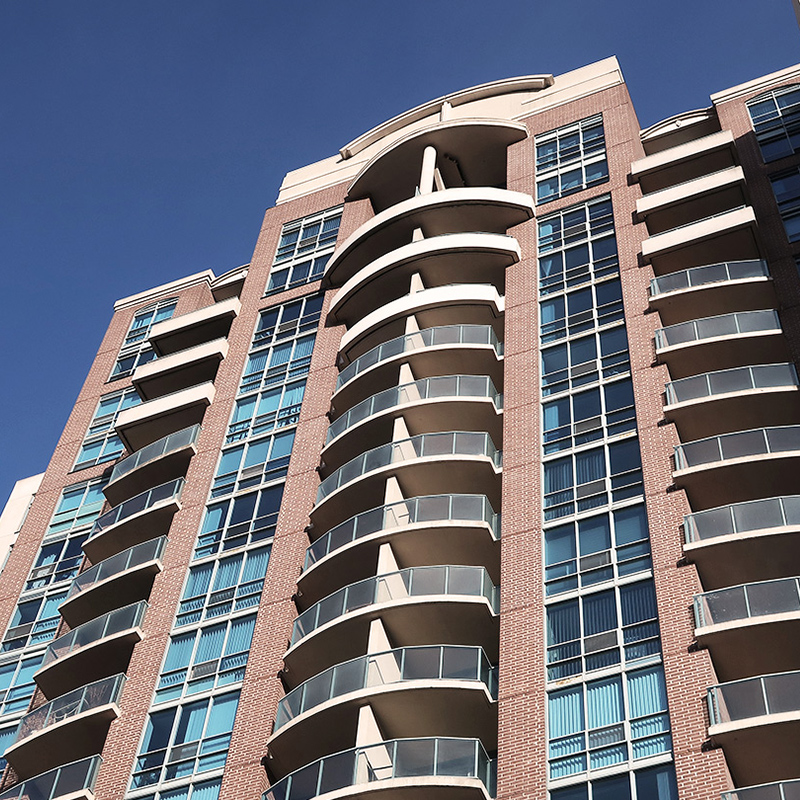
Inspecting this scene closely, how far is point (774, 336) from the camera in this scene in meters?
34.4

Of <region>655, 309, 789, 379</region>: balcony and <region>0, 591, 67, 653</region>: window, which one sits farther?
<region>0, 591, 67, 653</region>: window

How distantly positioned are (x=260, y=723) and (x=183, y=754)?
2507 millimetres

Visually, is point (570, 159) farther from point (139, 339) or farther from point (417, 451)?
point (139, 339)

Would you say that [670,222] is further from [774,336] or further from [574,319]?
[774,336]

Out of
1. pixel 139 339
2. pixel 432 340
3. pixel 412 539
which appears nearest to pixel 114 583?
pixel 412 539

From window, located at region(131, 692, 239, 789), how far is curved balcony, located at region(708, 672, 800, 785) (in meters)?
13.0

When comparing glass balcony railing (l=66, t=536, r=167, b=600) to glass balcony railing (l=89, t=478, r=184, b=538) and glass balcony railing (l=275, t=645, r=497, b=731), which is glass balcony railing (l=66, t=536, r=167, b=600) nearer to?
glass balcony railing (l=89, t=478, r=184, b=538)

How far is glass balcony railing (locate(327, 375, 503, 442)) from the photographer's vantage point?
37719 millimetres

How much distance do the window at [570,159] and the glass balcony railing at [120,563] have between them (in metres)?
19.0

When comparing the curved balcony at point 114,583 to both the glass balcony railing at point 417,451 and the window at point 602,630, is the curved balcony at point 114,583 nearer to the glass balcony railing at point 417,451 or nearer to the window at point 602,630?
the glass balcony railing at point 417,451

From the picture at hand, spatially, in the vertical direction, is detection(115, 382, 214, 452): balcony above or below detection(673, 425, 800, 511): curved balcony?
above

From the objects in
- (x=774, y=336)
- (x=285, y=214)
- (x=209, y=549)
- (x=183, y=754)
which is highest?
(x=285, y=214)

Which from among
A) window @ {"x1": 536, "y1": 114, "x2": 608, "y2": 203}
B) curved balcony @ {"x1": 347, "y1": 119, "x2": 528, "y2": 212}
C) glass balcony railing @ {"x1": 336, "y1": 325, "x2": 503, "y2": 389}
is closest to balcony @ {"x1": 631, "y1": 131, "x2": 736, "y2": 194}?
window @ {"x1": 536, "y1": 114, "x2": 608, "y2": 203}

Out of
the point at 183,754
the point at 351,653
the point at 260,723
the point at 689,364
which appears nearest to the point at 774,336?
the point at 689,364
